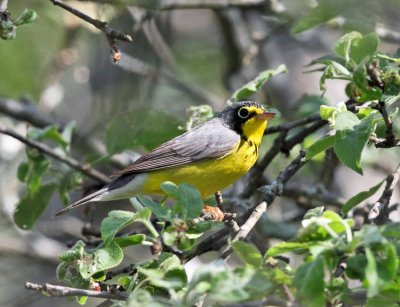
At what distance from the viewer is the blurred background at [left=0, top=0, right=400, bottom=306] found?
19.5 feet

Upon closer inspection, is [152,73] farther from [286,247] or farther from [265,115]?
[286,247]

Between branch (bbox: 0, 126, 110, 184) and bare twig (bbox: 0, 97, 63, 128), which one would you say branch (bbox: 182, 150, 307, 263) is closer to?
branch (bbox: 0, 126, 110, 184)

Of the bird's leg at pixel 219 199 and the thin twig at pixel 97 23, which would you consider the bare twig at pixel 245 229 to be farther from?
the thin twig at pixel 97 23

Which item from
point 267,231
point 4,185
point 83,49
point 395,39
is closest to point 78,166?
point 267,231

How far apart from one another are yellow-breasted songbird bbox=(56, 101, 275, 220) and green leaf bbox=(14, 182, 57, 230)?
44cm

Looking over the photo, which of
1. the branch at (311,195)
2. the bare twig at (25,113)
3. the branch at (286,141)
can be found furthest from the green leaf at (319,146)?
the bare twig at (25,113)

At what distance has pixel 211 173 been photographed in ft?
13.9

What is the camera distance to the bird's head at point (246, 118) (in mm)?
4471

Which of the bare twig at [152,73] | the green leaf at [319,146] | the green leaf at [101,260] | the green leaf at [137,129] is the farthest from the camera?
the bare twig at [152,73]

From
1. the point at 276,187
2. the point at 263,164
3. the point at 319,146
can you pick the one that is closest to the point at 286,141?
the point at 263,164

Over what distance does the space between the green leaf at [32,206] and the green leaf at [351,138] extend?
104 inches

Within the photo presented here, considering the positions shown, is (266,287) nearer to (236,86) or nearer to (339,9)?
(339,9)

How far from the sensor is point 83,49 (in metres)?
7.86

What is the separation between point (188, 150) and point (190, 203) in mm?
2130
